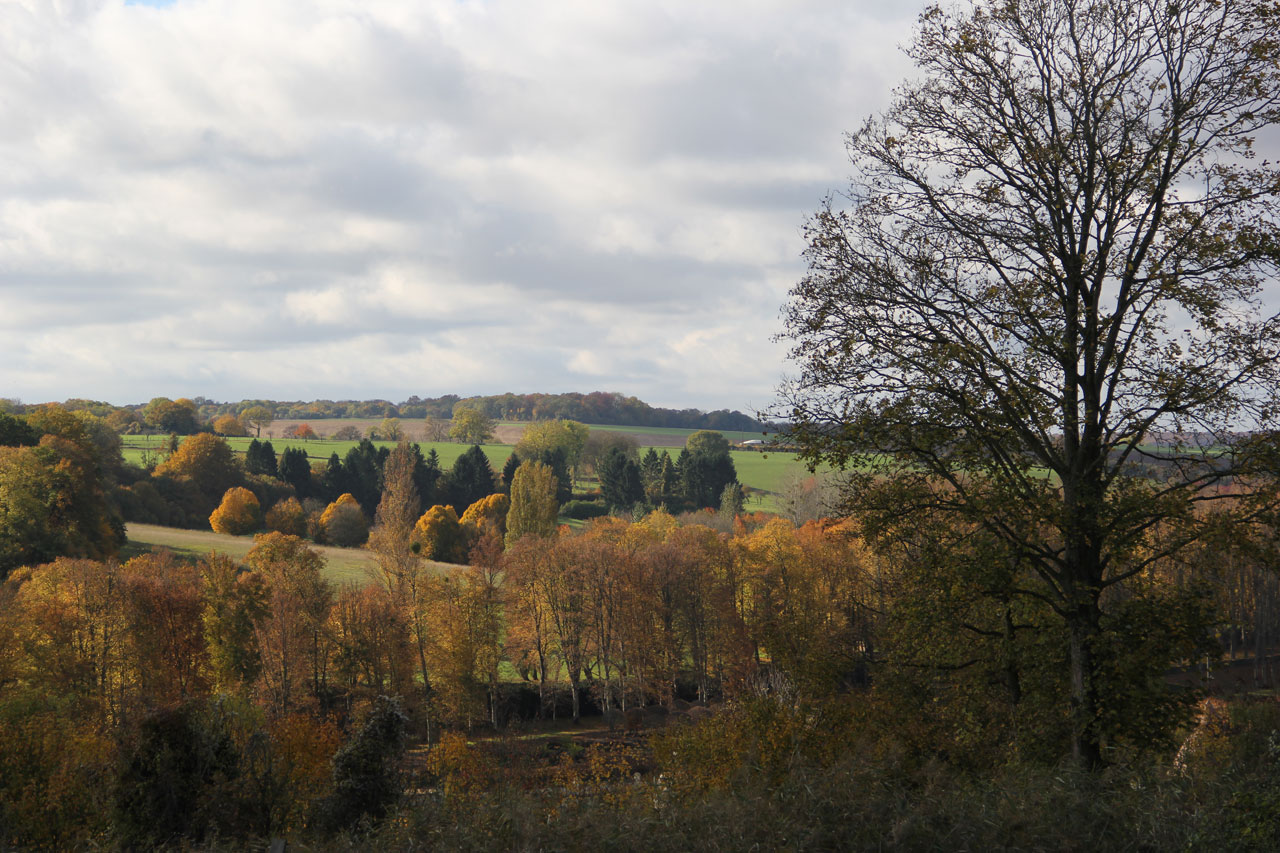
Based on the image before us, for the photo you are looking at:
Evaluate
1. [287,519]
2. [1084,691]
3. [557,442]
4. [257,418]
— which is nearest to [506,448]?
[557,442]

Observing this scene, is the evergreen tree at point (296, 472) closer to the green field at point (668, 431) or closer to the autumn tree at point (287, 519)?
the autumn tree at point (287, 519)

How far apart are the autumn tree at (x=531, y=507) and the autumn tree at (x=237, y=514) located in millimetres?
27536

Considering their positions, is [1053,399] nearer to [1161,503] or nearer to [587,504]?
[1161,503]

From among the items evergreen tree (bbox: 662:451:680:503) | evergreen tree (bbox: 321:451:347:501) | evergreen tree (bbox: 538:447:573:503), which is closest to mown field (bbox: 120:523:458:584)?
evergreen tree (bbox: 321:451:347:501)

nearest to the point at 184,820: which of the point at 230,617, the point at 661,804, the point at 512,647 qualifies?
the point at 661,804

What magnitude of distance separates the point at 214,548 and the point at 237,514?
1587 centimetres

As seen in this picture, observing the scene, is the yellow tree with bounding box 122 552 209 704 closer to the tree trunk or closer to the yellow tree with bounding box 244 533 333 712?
the yellow tree with bounding box 244 533 333 712

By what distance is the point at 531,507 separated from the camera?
268 ft

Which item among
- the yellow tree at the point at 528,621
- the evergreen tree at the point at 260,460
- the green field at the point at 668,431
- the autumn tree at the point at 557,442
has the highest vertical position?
the green field at the point at 668,431

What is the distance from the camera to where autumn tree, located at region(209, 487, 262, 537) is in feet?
283

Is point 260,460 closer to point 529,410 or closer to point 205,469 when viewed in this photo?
point 205,469

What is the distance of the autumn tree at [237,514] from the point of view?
8638 centimetres

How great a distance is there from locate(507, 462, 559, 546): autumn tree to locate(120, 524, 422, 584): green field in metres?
13.3

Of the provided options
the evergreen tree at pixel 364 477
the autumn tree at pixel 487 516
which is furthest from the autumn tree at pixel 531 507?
the evergreen tree at pixel 364 477
